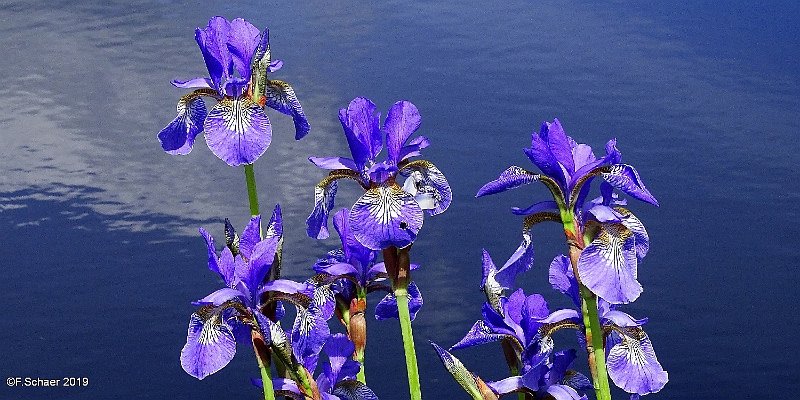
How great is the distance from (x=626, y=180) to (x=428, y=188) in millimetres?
252

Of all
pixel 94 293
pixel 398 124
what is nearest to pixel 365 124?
pixel 398 124

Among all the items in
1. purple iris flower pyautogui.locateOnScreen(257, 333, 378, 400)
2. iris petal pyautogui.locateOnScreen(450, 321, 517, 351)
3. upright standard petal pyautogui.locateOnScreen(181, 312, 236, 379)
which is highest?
upright standard petal pyautogui.locateOnScreen(181, 312, 236, 379)

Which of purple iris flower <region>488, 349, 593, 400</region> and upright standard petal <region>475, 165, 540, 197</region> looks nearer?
upright standard petal <region>475, 165, 540, 197</region>

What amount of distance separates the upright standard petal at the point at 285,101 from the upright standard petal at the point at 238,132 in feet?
0.50

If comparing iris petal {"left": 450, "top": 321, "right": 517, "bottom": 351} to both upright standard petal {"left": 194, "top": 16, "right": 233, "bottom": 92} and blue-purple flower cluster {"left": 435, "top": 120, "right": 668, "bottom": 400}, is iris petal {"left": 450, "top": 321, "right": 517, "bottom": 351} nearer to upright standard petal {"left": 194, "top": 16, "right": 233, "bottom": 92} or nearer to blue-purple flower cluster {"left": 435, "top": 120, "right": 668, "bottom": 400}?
blue-purple flower cluster {"left": 435, "top": 120, "right": 668, "bottom": 400}

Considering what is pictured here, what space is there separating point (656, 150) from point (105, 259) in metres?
1.87

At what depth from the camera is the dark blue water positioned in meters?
2.89

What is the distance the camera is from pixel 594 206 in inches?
45.1

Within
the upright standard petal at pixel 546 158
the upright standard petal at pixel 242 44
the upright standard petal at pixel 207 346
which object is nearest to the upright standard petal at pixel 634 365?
the upright standard petal at pixel 546 158

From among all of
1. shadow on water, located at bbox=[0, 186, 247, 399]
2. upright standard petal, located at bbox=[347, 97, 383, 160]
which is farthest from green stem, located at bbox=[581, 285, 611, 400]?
shadow on water, located at bbox=[0, 186, 247, 399]

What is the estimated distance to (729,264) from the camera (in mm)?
3121

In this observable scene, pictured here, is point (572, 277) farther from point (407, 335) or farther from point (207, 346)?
point (207, 346)

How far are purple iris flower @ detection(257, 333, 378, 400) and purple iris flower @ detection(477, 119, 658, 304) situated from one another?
9.7 inches

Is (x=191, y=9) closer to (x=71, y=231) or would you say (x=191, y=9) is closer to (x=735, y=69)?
(x=71, y=231)
